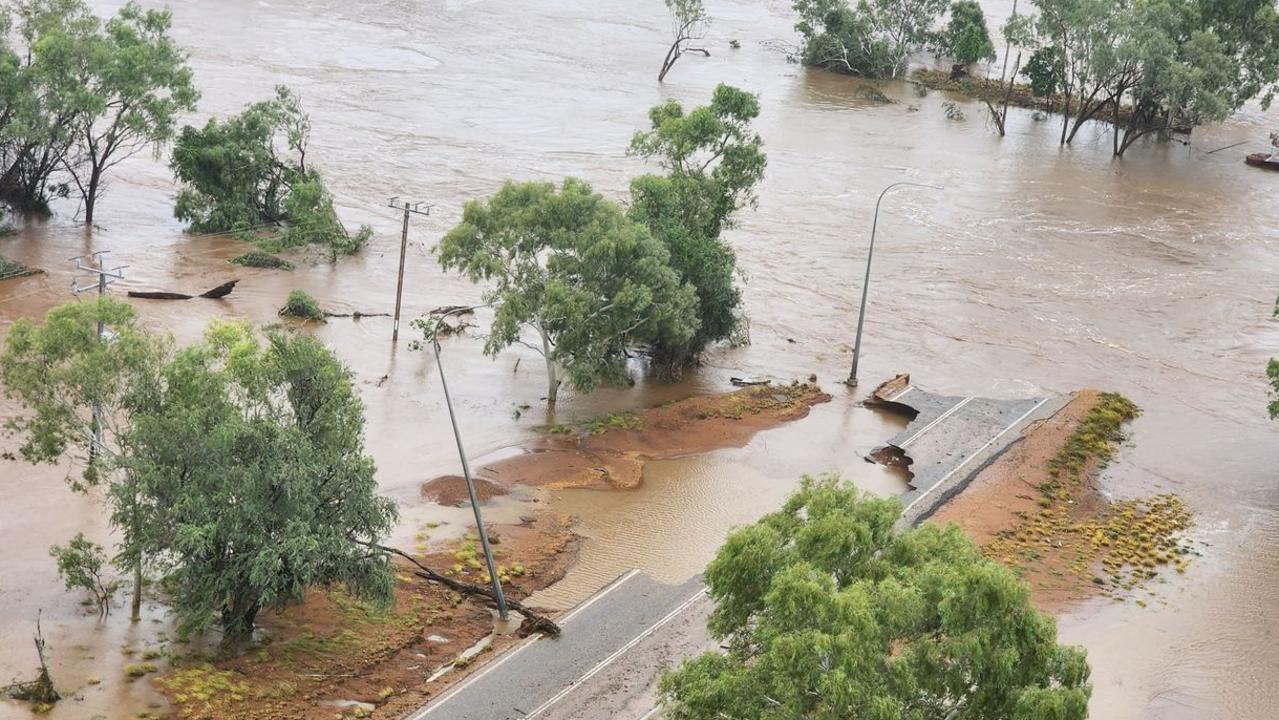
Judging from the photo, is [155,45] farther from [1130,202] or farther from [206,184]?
[1130,202]

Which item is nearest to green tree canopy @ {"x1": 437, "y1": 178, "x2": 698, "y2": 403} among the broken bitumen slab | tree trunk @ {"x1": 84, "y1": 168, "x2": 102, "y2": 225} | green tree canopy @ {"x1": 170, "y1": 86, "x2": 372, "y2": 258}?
the broken bitumen slab

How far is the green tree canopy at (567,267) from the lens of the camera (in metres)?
47.8

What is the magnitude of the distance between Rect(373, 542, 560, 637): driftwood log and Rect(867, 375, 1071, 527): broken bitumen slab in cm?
1290

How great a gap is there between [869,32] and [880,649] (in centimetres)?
9282

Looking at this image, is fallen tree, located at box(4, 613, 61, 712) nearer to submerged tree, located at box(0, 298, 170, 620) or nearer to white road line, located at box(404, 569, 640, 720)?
submerged tree, located at box(0, 298, 170, 620)

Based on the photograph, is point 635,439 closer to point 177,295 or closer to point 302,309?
point 302,309

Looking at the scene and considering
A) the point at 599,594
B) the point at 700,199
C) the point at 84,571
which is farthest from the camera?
the point at 700,199

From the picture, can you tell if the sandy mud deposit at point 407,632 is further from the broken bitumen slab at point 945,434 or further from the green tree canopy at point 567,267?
the broken bitumen slab at point 945,434

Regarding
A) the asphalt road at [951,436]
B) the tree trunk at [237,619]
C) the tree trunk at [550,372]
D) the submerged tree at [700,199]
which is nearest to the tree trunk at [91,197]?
the submerged tree at [700,199]

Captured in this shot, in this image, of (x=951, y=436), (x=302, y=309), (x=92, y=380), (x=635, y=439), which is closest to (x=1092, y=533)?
(x=951, y=436)

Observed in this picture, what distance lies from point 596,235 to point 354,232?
84.0 feet

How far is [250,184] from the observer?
6888 cm

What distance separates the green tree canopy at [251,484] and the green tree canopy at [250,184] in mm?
33430

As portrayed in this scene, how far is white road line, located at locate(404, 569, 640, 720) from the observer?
32156 millimetres
